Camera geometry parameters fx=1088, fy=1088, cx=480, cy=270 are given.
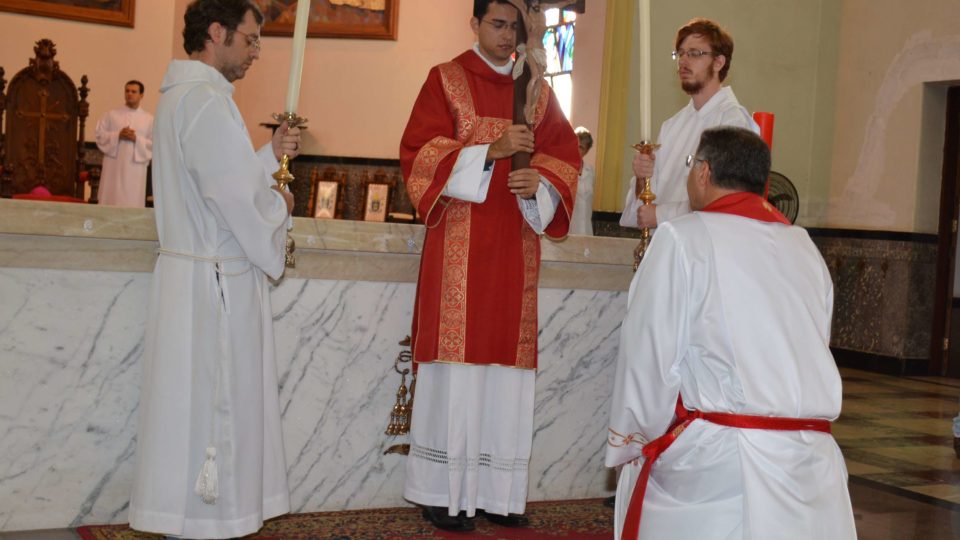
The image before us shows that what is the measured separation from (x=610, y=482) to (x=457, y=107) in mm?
1887

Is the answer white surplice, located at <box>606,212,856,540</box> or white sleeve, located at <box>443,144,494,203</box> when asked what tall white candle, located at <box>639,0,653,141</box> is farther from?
white surplice, located at <box>606,212,856,540</box>

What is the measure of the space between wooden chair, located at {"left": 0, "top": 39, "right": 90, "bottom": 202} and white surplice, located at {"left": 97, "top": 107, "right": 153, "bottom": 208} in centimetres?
116

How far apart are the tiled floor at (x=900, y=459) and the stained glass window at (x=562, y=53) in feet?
15.7

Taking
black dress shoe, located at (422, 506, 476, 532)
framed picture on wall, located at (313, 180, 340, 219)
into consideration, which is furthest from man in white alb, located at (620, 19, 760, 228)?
framed picture on wall, located at (313, 180, 340, 219)

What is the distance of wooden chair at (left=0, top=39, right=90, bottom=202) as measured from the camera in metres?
11.6

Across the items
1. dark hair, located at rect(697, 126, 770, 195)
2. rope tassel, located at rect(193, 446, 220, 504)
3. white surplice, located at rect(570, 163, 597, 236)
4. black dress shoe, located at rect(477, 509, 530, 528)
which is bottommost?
black dress shoe, located at rect(477, 509, 530, 528)

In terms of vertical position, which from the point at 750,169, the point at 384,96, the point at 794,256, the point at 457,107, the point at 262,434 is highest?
the point at 384,96

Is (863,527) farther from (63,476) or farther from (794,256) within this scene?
(63,476)

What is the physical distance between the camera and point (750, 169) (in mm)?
2895

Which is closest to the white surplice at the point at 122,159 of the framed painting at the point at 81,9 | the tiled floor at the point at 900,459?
the framed painting at the point at 81,9

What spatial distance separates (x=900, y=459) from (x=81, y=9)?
38.8 ft

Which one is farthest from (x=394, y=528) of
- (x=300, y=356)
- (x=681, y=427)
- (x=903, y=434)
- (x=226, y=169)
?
(x=903, y=434)

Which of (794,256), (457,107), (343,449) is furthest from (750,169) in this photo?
(343,449)

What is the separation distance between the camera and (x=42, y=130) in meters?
11.8
